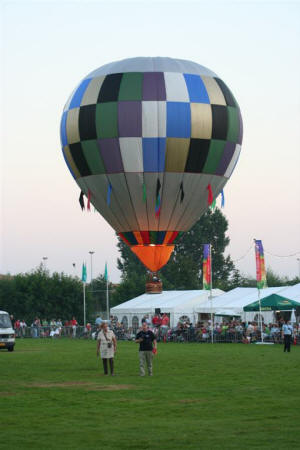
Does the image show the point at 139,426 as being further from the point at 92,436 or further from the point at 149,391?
the point at 149,391

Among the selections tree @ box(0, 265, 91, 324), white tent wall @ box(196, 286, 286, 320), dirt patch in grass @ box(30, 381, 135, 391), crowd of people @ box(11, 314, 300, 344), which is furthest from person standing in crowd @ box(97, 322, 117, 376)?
tree @ box(0, 265, 91, 324)

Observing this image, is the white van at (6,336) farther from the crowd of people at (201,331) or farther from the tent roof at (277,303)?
the tent roof at (277,303)

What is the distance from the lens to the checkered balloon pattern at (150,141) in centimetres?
3628

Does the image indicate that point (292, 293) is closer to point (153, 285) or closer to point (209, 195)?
point (209, 195)

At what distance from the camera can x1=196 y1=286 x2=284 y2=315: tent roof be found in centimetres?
5247

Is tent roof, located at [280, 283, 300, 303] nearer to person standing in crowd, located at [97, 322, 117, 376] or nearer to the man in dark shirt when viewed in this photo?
person standing in crowd, located at [97, 322, 117, 376]

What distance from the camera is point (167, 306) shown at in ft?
197

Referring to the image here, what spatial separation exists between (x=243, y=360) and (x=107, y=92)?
42.1 ft

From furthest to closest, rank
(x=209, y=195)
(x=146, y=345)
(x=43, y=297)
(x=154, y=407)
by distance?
(x=43, y=297), (x=209, y=195), (x=146, y=345), (x=154, y=407)

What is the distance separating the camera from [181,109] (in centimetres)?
3641

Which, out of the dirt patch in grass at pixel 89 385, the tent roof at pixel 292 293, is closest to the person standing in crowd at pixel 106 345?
the dirt patch in grass at pixel 89 385

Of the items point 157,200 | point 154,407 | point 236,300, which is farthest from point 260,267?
point 154,407

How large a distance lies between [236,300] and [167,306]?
Result: 7.01 meters

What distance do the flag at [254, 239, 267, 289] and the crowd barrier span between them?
9.02ft
